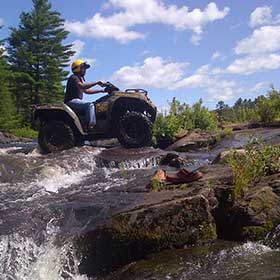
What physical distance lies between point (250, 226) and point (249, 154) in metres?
1.49

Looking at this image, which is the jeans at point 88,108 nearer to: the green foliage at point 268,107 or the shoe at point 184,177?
the shoe at point 184,177

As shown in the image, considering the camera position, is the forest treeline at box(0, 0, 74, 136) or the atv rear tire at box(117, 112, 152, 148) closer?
the atv rear tire at box(117, 112, 152, 148)

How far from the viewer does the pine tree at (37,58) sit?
42.0 m

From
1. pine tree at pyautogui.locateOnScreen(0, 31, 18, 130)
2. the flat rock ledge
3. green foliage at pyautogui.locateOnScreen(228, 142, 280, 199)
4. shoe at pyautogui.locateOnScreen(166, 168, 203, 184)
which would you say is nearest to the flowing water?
the flat rock ledge

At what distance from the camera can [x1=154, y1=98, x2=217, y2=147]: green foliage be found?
524 inches

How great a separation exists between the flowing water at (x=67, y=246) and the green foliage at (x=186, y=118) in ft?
16.5

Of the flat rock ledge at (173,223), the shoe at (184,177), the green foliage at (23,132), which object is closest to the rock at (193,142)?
the shoe at (184,177)

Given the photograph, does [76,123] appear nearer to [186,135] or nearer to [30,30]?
[186,135]

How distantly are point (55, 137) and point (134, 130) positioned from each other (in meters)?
1.77

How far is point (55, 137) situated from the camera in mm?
10523

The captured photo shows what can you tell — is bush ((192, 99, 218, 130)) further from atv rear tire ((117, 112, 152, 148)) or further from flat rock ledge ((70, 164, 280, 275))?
flat rock ledge ((70, 164, 280, 275))

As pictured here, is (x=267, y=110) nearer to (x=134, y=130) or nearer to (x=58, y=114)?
(x=134, y=130)

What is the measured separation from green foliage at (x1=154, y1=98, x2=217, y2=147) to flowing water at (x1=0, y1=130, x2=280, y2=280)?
5030mm

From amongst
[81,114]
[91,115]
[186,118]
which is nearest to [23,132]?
[186,118]
